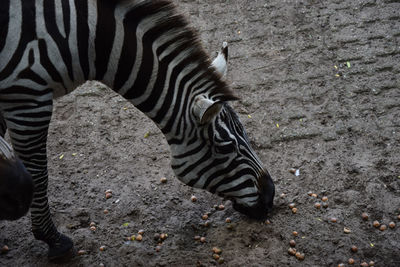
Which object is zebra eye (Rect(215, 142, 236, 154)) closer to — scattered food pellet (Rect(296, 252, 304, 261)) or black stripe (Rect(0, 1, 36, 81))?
scattered food pellet (Rect(296, 252, 304, 261))

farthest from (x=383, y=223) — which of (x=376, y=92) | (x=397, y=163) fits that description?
(x=376, y=92)

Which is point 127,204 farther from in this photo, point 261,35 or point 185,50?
point 261,35

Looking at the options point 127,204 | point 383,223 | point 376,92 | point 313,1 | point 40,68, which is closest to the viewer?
point 40,68

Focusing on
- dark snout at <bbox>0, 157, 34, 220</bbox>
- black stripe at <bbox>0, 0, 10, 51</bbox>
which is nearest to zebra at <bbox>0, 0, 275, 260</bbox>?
black stripe at <bbox>0, 0, 10, 51</bbox>

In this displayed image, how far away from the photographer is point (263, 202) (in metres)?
3.90

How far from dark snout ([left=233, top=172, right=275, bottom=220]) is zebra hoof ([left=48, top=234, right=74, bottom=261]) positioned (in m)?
1.55

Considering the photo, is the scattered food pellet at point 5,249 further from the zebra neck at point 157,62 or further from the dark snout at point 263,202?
the dark snout at point 263,202

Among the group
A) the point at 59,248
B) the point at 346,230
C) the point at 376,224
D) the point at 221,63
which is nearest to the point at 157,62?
the point at 221,63

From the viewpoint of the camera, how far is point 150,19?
3453mm

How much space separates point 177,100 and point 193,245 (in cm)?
143

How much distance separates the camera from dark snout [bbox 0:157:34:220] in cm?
269

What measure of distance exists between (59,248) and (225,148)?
1764 mm

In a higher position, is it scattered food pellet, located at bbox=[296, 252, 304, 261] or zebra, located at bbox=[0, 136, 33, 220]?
zebra, located at bbox=[0, 136, 33, 220]

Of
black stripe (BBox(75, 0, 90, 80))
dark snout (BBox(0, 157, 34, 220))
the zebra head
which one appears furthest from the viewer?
the zebra head
